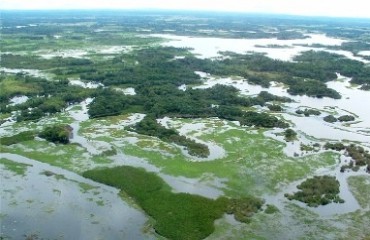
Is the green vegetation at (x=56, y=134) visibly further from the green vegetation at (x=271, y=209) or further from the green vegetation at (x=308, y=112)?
the green vegetation at (x=308, y=112)

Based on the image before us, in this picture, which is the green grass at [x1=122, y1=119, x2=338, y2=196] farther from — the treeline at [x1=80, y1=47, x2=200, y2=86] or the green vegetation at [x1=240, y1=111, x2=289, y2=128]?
the treeline at [x1=80, y1=47, x2=200, y2=86]

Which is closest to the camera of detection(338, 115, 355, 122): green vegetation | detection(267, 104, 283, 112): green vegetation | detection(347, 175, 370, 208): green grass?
detection(347, 175, 370, 208): green grass

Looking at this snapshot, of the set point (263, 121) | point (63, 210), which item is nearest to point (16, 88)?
point (263, 121)

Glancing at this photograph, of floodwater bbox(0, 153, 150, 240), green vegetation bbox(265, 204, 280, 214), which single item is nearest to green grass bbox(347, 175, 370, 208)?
green vegetation bbox(265, 204, 280, 214)

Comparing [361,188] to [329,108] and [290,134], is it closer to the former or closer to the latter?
[290,134]

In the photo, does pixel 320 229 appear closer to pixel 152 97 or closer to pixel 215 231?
pixel 215 231

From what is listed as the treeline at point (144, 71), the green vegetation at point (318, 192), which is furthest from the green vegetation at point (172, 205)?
the treeline at point (144, 71)
